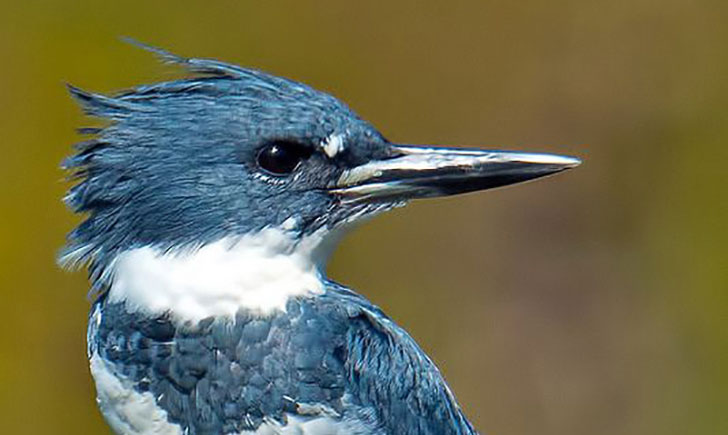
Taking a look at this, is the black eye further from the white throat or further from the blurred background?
the blurred background

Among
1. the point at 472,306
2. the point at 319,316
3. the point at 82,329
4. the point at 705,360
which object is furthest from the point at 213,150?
the point at 705,360

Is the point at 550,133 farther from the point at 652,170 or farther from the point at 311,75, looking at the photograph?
the point at 311,75

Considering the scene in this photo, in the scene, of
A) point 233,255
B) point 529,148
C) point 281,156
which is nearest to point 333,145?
point 281,156

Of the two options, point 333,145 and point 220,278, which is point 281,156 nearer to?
point 333,145

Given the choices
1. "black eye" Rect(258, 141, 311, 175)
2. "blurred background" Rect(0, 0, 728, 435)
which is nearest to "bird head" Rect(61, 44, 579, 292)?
"black eye" Rect(258, 141, 311, 175)

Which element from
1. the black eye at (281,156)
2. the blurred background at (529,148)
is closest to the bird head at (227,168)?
the black eye at (281,156)
